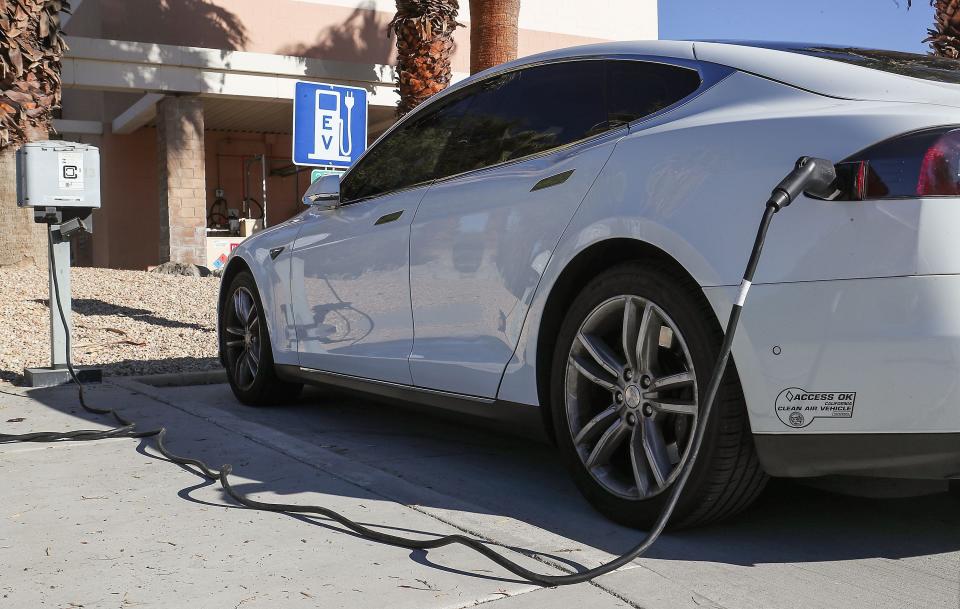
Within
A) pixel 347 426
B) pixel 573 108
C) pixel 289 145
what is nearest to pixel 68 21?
pixel 289 145

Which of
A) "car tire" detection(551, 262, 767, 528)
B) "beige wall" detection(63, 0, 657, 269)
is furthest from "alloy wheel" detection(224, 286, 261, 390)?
"beige wall" detection(63, 0, 657, 269)

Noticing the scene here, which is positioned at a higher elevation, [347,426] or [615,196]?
[615,196]

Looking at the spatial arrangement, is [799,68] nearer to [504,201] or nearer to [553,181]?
[553,181]

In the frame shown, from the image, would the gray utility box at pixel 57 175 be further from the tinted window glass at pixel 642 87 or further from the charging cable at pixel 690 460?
the tinted window glass at pixel 642 87

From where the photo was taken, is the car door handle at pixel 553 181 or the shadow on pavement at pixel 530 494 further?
the car door handle at pixel 553 181

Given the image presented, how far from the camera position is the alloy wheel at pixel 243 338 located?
220 inches

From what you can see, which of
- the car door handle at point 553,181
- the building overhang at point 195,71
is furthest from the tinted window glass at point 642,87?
the building overhang at point 195,71

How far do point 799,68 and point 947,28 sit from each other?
10.3 m

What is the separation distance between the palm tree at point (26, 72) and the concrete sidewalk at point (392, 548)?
6.27 metres

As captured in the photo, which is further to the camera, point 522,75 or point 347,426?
point 347,426

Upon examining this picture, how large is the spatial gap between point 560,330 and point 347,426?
2.08 metres

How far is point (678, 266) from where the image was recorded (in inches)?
116

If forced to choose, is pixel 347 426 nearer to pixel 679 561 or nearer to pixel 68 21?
pixel 679 561

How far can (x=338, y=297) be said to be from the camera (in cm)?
462
